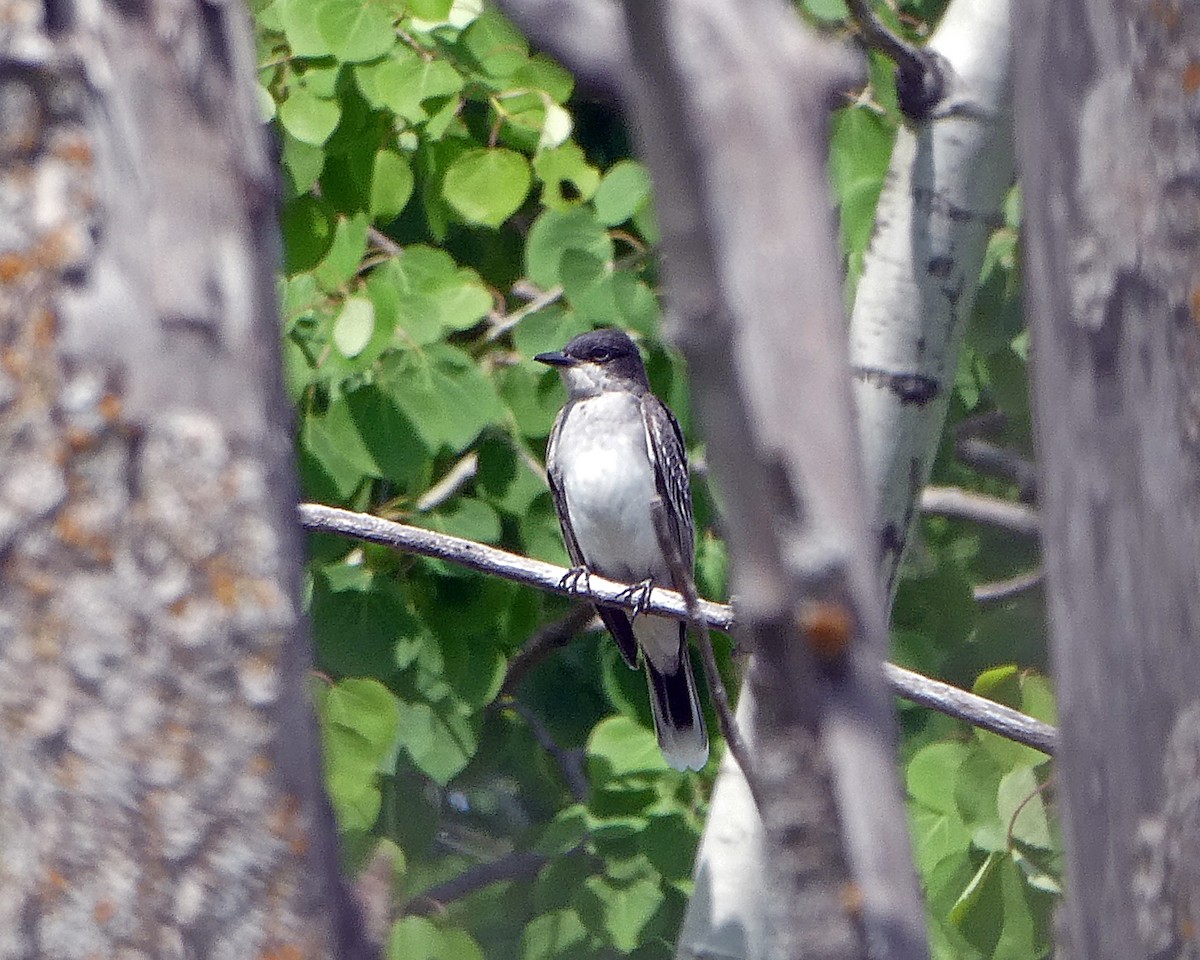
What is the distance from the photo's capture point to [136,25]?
1.50 metres

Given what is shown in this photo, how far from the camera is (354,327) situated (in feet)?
12.4

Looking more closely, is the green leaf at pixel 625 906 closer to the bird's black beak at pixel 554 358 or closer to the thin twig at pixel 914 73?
the bird's black beak at pixel 554 358

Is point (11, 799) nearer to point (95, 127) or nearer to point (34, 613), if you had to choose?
point (34, 613)

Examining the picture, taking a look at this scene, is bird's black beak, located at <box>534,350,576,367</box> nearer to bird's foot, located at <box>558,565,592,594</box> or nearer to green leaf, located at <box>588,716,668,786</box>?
bird's foot, located at <box>558,565,592,594</box>

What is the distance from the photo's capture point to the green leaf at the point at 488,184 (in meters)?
4.16

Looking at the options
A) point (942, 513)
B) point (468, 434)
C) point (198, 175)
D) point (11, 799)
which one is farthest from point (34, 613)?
Result: point (942, 513)

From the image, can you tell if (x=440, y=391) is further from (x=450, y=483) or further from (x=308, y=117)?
(x=308, y=117)

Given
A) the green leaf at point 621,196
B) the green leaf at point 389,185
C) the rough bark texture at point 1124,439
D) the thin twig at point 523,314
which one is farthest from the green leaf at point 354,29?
the rough bark texture at point 1124,439

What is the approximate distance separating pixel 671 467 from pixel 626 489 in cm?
39

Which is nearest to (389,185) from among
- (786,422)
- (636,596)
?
(636,596)

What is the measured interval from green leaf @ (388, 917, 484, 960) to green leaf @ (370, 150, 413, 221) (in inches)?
64.1

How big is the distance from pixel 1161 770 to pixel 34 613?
92 cm

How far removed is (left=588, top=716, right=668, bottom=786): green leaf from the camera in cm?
438

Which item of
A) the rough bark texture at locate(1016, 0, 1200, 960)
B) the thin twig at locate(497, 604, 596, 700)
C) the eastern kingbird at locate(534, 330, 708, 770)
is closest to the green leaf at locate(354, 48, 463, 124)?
the eastern kingbird at locate(534, 330, 708, 770)
